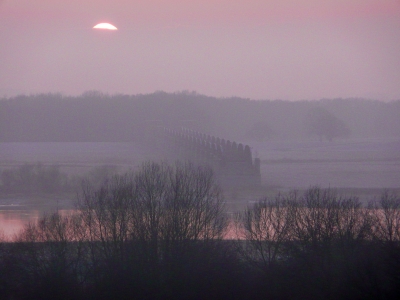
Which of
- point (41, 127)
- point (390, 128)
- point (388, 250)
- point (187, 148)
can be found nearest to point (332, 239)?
point (388, 250)

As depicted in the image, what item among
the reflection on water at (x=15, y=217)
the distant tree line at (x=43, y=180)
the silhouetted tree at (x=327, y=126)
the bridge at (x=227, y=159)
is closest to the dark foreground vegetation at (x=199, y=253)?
the reflection on water at (x=15, y=217)

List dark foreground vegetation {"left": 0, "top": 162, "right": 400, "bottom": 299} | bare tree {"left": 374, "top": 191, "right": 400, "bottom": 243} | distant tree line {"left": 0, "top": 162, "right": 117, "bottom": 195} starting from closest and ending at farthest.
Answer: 1. dark foreground vegetation {"left": 0, "top": 162, "right": 400, "bottom": 299}
2. bare tree {"left": 374, "top": 191, "right": 400, "bottom": 243}
3. distant tree line {"left": 0, "top": 162, "right": 117, "bottom": 195}

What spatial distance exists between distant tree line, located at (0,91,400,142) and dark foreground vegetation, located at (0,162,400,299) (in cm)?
3579

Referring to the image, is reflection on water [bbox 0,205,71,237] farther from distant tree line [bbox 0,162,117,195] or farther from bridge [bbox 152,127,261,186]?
bridge [bbox 152,127,261,186]

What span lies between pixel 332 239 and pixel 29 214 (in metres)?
11.5

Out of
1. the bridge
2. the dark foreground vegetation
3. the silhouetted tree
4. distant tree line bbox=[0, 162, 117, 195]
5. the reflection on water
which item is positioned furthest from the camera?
the silhouetted tree

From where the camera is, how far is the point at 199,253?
10172 mm

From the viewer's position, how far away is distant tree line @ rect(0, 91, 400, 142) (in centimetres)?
4772

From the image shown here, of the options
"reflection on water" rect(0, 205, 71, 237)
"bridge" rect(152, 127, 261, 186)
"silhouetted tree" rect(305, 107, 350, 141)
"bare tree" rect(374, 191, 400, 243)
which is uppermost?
"silhouetted tree" rect(305, 107, 350, 141)

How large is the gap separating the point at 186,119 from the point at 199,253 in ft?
161

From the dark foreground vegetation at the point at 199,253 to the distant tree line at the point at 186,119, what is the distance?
35.8m

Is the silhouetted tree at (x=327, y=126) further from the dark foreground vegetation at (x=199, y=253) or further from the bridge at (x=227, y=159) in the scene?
the dark foreground vegetation at (x=199, y=253)

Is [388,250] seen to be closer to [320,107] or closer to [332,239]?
[332,239]

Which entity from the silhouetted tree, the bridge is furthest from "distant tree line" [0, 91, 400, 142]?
the bridge
